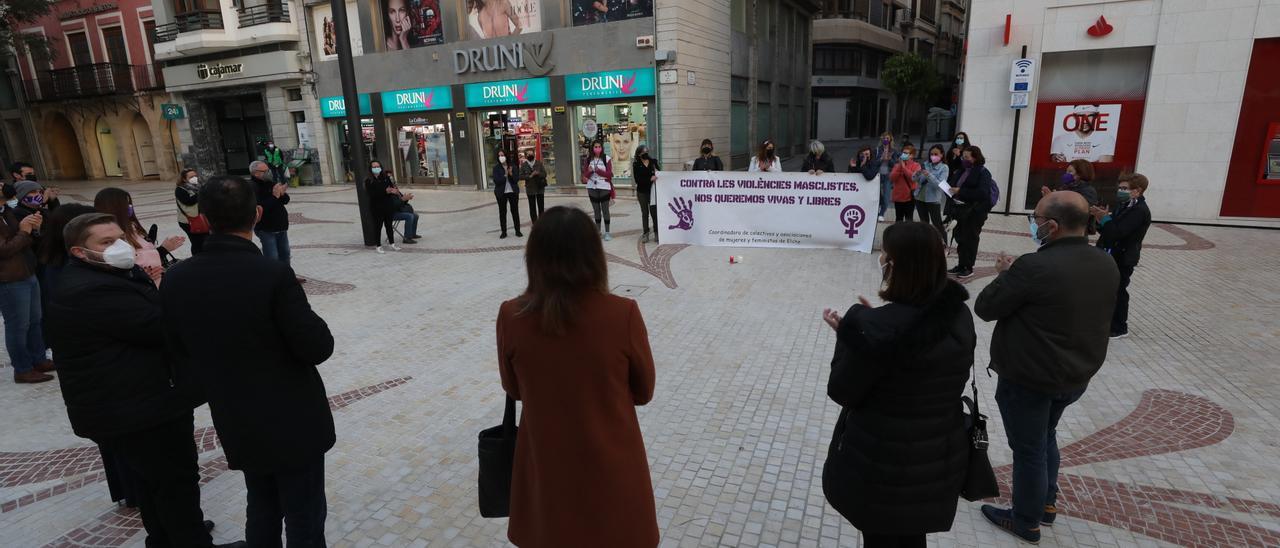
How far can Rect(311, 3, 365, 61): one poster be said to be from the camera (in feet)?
70.4

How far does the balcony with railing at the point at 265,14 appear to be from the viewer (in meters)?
22.1

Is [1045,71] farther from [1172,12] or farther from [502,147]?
[502,147]

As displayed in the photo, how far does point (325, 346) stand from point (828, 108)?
140 feet

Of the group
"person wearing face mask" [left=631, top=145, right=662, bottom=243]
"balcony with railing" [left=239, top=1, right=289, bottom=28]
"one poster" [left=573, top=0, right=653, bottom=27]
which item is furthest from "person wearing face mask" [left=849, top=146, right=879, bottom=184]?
"balcony with railing" [left=239, top=1, right=289, bottom=28]

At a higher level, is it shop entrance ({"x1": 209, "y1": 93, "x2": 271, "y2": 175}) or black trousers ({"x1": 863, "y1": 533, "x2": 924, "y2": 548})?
shop entrance ({"x1": 209, "y1": 93, "x2": 271, "y2": 175})

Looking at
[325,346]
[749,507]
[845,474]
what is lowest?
[749,507]

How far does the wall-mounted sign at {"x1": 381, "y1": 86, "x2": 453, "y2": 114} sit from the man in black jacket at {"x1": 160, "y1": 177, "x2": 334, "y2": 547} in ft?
61.6

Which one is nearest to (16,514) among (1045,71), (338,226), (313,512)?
(313,512)

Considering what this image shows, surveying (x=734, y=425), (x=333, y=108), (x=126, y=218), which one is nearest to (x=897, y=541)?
(x=734, y=425)

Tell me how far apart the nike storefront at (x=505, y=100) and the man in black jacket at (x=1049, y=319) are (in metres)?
15.1

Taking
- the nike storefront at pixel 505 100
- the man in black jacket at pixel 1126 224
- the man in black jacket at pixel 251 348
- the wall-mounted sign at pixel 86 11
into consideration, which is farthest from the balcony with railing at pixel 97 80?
the man in black jacket at pixel 1126 224

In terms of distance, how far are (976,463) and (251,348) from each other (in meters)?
2.82

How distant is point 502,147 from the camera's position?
20.1 metres

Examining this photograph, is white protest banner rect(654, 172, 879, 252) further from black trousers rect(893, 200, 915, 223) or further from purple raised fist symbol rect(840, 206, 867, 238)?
black trousers rect(893, 200, 915, 223)
